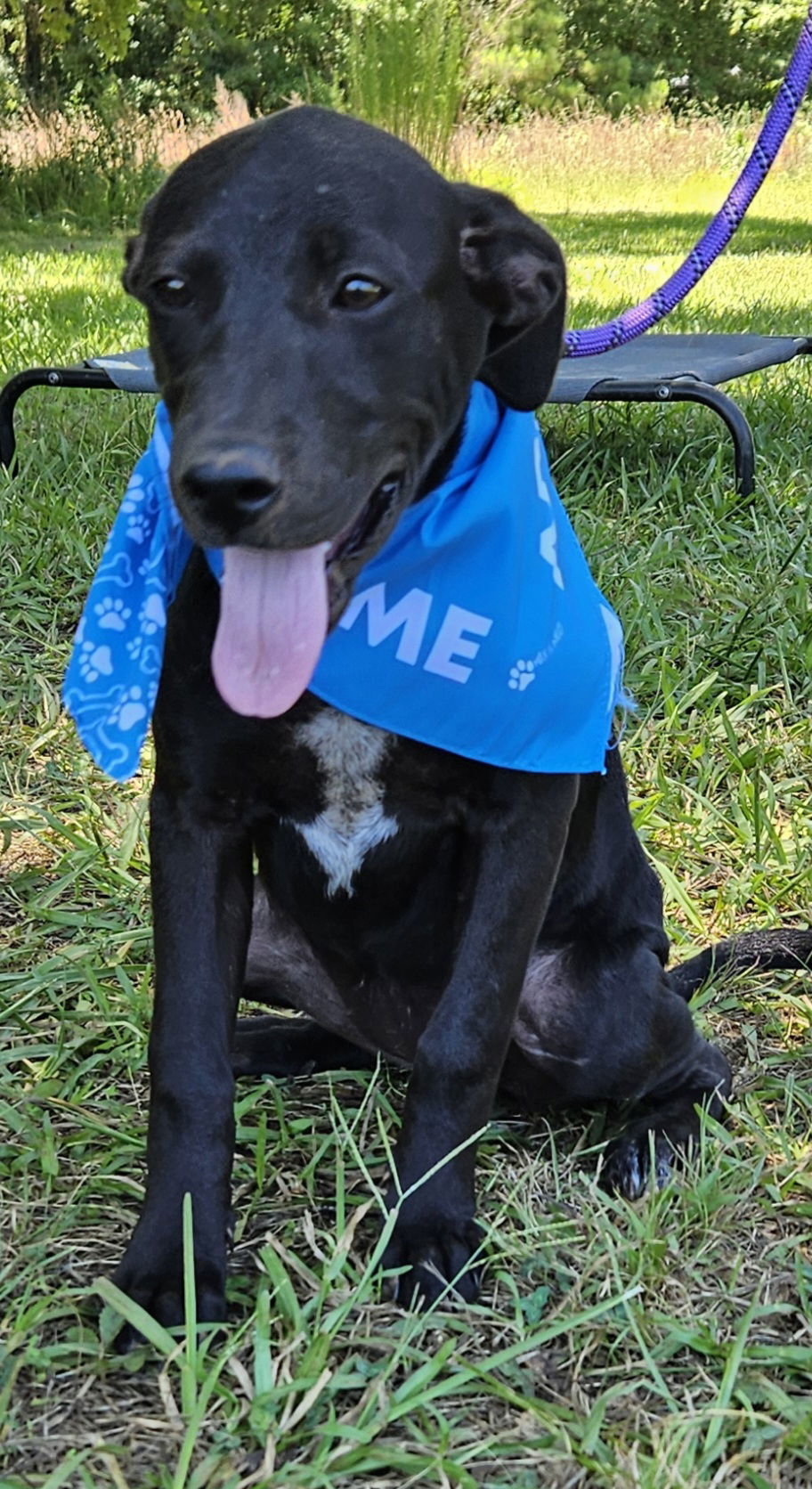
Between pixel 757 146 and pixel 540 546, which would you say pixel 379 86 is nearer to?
pixel 757 146

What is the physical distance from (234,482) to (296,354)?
19 centimetres

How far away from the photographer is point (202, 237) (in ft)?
5.48

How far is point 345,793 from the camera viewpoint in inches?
75.7

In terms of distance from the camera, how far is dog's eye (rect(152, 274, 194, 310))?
1711 mm

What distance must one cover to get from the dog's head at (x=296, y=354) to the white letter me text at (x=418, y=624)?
0.19 meters

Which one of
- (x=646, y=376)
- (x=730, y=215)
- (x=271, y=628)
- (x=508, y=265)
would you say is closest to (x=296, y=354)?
(x=271, y=628)

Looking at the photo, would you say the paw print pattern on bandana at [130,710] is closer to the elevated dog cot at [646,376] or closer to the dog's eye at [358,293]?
the dog's eye at [358,293]

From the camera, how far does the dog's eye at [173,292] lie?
171cm

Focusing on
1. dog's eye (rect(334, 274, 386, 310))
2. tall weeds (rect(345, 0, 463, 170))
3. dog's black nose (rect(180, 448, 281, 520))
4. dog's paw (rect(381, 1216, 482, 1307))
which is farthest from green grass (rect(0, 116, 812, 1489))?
tall weeds (rect(345, 0, 463, 170))

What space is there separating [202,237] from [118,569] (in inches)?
20.7

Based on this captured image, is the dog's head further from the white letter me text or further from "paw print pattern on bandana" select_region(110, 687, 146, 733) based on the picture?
"paw print pattern on bandana" select_region(110, 687, 146, 733)

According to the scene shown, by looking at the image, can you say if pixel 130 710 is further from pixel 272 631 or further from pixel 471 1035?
pixel 471 1035

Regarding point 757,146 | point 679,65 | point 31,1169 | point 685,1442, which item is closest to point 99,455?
point 757,146

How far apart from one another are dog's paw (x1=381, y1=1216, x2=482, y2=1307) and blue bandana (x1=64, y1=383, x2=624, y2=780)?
0.58 metres
